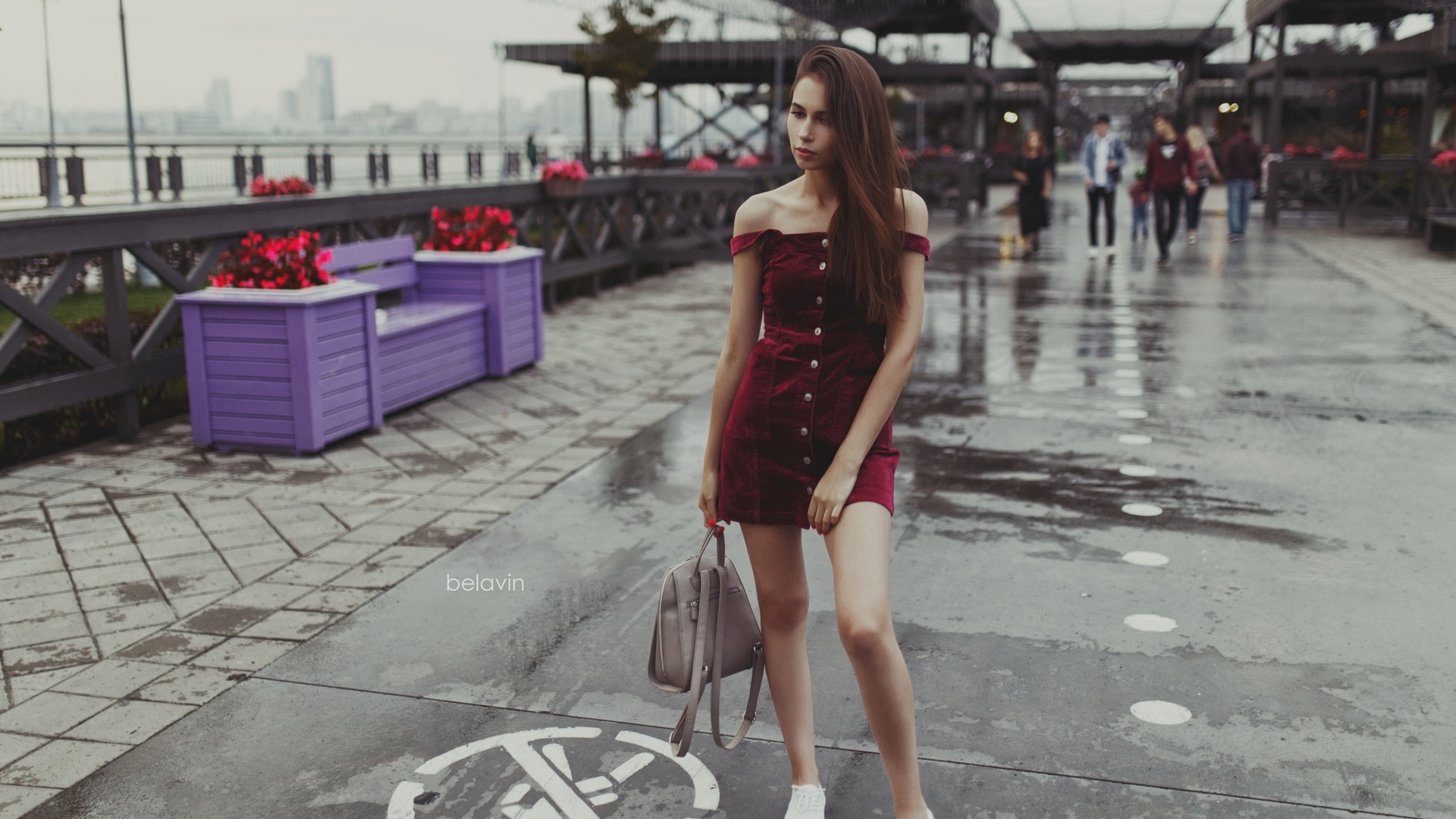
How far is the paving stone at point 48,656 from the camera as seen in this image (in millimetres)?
3811

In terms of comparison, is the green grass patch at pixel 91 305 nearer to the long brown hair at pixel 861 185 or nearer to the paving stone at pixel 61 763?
the paving stone at pixel 61 763

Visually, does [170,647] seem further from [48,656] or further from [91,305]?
[91,305]

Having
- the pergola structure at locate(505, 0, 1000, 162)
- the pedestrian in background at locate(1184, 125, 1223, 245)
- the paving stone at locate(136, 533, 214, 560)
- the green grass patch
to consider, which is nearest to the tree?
the pergola structure at locate(505, 0, 1000, 162)

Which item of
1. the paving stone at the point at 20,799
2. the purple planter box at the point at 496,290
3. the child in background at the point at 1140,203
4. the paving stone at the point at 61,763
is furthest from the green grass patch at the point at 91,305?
the child in background at the point at 1140,203

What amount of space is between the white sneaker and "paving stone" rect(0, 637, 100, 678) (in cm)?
237

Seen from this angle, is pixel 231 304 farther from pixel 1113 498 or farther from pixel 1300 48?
pixel 1300 48

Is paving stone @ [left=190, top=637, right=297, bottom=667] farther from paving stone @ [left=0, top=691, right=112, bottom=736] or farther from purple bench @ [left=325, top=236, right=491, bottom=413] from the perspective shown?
purple bench @ [left=325, top=236, right=491, bottom=413]

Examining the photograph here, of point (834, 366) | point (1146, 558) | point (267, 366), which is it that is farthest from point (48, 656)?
point (1146, 558)

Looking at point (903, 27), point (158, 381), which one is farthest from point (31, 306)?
point (903, 27)

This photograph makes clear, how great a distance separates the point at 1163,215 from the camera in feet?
50.9

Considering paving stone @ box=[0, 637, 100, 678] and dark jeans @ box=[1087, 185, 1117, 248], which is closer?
paving stone @ box=[0, 637, 100, 678]

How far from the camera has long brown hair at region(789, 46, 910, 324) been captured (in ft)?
8.30

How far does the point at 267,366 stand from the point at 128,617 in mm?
2400

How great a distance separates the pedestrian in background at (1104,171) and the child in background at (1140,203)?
435mm
